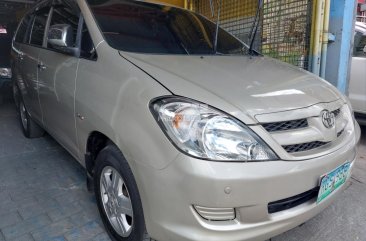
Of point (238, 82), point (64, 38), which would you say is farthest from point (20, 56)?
point (238, 82)

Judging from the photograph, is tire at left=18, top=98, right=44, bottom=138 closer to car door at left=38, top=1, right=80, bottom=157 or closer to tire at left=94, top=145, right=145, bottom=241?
car door at left=38, top=1, right=80, bottom=157

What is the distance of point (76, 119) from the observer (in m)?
2.27

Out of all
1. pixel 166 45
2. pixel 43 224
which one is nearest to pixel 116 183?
pixel 43 224

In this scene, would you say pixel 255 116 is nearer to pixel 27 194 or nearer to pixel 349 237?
pixel 349 237

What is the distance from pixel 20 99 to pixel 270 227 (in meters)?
3.75

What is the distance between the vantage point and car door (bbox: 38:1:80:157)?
7.75 ft

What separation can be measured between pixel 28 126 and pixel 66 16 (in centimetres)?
192

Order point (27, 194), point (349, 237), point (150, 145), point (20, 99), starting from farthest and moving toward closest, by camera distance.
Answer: point (20, 99), point (27, 194), point (349, 237), point (150, 145)

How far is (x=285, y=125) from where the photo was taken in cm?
162

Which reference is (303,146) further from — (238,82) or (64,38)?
(64,38)

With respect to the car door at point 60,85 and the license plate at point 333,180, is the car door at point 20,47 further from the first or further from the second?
the license plate at point 333,180

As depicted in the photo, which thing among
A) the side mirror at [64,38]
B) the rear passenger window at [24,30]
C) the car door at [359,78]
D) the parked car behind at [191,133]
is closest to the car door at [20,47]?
the rear passenger window at [24,30]

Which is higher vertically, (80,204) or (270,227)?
(270,227)

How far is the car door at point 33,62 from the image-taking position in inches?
126
